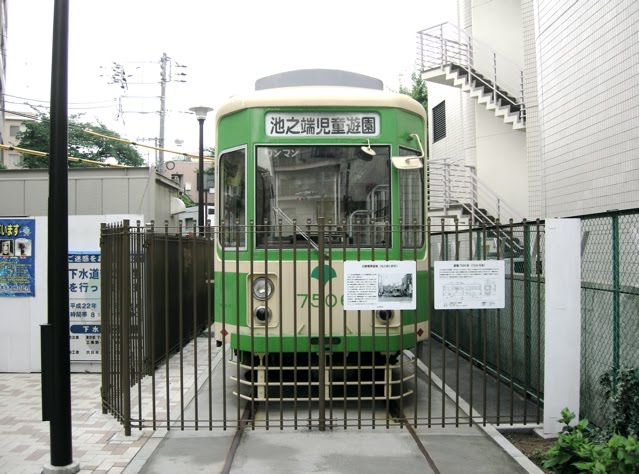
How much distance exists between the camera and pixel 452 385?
882cm

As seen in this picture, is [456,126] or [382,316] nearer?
[382,316]

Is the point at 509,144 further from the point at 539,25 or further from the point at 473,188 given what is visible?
the point at 539,25

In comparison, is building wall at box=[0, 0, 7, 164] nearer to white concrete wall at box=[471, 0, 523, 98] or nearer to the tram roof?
white concrete wall at box=[471, 0, 523, 98]

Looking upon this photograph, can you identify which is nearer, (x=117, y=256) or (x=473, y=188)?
(x=117, y=256)

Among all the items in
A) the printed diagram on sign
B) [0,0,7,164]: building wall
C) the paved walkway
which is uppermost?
[0,0,7,164]: building wall

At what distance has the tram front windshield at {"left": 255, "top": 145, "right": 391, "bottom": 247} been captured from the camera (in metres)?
7.03

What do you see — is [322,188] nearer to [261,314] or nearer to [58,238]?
[261,314]

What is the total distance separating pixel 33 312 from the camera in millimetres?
9133

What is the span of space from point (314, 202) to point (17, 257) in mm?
4778

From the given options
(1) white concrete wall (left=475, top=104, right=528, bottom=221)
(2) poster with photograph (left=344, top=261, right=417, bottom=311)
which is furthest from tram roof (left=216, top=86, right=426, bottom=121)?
(1) white concrete wall (left=475, top=104, right=528, bottom=221)

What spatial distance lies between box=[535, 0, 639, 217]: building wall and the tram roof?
2.79 m

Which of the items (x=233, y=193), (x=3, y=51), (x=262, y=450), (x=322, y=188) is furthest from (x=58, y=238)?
(x=3, y=51)

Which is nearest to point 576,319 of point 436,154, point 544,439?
point 544,439

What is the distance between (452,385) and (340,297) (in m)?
2.85
